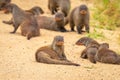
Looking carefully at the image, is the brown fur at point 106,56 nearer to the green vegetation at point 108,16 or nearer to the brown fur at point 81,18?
the brown fur at point 81,18

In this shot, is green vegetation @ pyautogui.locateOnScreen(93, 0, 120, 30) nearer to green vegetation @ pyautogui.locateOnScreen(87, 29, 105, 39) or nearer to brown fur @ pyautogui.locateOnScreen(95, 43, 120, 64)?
green vegetation @ pyautogui.locateOnScreen(87, 29, 105, 39)

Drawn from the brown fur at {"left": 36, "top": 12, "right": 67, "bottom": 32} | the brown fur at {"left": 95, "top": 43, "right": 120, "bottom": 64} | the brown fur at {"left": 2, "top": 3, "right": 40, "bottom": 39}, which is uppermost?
the brown fur at {"left": 95, "top": 43, "right": 120, "bottom": 64}

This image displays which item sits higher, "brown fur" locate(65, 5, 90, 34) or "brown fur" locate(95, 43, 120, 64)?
"brown fur" locate(95, 43, 120, 64)

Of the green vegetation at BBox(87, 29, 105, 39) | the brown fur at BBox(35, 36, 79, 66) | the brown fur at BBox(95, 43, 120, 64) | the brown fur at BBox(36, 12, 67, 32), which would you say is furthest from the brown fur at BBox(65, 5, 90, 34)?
the brown fur at BBox(35, 36, 79, 66)

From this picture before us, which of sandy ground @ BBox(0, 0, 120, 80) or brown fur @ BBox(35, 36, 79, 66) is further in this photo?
brown fur @ BBox(35, 36, 79, 66)

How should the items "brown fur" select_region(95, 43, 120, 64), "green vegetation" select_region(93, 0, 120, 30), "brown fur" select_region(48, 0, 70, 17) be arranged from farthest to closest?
1. "brown fur" select_region(48, 0, 70, 17)
2. "green vegetation" select_region(93, 0, 120, 30)
3. "brown fur" select_region(95, 43, 120, 64)

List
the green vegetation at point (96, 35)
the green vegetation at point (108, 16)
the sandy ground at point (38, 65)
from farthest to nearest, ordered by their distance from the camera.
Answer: the green vegetation at point (108, 16) < the green vegetation at point (96, 35) < the sandy ground at point (38, 65)

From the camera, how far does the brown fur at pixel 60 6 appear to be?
17281mm

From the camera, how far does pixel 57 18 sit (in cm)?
1498

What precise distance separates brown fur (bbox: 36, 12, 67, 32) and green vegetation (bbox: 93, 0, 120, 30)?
1.32 metres

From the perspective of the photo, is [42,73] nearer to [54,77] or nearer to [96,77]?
[54,77]

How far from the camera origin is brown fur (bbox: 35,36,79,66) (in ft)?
33.1

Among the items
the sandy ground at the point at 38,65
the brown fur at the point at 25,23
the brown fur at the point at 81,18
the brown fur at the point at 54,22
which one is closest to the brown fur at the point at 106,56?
the sandy ground at the point at 38,65

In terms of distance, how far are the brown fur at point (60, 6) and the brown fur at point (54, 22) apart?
1.72 m
